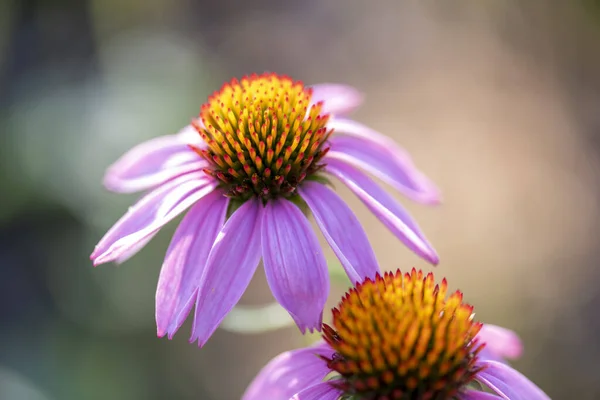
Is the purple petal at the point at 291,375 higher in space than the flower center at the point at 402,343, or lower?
lower

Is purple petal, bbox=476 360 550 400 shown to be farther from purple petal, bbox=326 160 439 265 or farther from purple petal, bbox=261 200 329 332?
purple petal, bbox=261 200 329 332

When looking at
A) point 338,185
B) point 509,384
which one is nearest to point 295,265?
point 509,384

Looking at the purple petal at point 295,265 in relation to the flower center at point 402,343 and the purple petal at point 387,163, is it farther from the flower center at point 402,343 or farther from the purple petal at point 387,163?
the purple petal at point 387,163

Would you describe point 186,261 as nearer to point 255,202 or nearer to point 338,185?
point 255,202

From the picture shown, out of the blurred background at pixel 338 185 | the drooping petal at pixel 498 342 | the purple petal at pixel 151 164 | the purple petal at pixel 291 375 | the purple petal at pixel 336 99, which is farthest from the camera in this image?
the blurred background at pixel 338 185

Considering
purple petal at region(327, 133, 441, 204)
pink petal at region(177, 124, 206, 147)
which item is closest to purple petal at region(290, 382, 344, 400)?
purple petal at region(327, 133, 441, 204)

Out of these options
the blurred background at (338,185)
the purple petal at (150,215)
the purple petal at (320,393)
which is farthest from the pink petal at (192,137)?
the blurred background at (338,185)

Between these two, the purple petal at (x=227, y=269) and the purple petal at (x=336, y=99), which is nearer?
the purple petal at (x=227, y=269)
